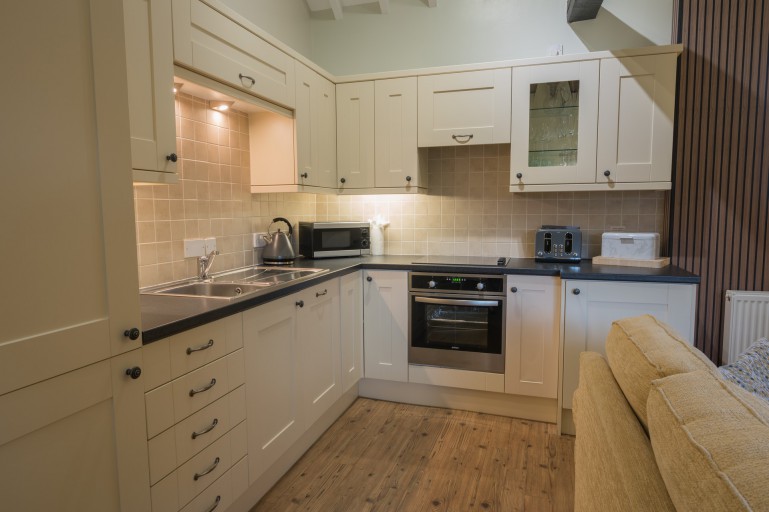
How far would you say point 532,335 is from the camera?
2785mm

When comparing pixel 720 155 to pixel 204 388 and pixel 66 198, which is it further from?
pixel 66 198

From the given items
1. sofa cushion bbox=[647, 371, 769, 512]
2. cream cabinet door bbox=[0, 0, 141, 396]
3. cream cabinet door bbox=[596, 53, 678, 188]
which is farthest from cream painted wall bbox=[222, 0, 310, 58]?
sofa cushion bbox=[647, 371, 769, 512]

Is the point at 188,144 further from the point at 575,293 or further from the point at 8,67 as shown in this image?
the point at 575,293

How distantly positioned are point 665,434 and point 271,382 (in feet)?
5.28

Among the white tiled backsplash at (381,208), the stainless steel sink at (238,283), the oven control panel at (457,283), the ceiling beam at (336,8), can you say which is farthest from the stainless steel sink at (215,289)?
the ceiling beam at (336,8)

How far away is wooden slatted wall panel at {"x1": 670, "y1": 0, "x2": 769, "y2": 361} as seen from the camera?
273cm

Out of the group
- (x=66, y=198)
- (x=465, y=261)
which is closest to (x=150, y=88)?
(x=66, y=198)

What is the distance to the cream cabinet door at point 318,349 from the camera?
7.76 ft

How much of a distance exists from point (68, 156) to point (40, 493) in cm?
77

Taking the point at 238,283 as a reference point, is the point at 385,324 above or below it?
below

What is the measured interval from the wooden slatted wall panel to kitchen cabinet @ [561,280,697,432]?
0.57 m

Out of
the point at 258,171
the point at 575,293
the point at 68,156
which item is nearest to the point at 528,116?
the point at 575,293

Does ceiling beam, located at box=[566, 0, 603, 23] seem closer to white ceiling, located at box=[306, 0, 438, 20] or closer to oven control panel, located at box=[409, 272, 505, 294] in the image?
white ceiling, located at box=[306, 0, 438, 20]

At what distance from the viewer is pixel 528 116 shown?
2928 millimetres
